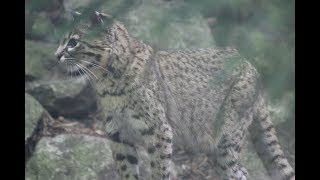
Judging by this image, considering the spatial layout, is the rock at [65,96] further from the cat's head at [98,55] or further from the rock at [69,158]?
the cat's head at [98,55]

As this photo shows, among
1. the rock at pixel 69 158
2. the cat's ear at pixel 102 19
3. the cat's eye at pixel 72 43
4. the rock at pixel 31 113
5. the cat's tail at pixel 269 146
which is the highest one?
the cat's ear at pixel 102 19

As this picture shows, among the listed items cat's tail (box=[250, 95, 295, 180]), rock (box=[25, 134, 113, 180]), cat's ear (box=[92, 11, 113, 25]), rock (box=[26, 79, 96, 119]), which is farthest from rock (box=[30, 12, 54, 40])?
rock (box=[26, 79, 96, 119])

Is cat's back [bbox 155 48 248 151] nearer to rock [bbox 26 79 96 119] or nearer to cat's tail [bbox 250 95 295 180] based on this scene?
cat's tail [bbox 250 95 295 180]

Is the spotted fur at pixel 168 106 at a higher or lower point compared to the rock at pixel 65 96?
higher

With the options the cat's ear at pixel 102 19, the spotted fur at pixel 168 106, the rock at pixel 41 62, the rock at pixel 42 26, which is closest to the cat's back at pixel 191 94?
the spotted fur at pixel 168 106

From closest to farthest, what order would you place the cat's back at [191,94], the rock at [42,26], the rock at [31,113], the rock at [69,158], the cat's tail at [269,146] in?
the rock at [42,26] < the cat's back at [191,94] < the cat's tail at [269,146] < the rock at [69,158] < the rock at [31,113]

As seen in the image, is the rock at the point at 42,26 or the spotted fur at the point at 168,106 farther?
the spotted fur at the point at 168,106
